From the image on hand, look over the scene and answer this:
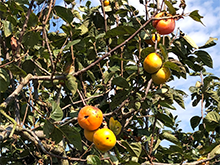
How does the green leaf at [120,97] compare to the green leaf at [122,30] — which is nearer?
the green leaf at [122,30]

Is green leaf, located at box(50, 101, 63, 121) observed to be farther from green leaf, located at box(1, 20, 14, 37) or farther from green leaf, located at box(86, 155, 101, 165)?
green leaf, located at box(1, 20, 14, 37)

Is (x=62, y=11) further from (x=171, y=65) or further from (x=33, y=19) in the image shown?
(x=171, y=65)

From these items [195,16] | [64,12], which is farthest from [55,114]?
[195,16]

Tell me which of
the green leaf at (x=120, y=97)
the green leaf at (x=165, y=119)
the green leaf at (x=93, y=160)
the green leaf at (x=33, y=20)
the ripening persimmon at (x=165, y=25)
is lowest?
the green leaf at (x=93, y=160)

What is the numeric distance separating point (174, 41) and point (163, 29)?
0.89 ft

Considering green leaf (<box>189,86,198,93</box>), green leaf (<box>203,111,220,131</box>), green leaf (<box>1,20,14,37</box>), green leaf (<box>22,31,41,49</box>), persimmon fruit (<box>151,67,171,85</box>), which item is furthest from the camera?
green leaf (<box>189,86,198,93</box>)

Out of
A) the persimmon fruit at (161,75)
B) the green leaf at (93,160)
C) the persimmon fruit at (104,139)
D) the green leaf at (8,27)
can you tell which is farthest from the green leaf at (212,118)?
the green leaf at (8,27)

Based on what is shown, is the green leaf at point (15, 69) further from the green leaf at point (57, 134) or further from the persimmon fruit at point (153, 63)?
the persimmon fruit at point (153, 63)

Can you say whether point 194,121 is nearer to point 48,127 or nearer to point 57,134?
point 57,134

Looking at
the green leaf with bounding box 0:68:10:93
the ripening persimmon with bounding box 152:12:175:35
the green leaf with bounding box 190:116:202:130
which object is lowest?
the green leaf with bounding box 190:116:202:130

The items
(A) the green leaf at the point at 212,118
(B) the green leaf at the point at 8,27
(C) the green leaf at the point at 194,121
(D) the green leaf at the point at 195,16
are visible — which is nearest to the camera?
(D) the green leaf at the point at 195,16

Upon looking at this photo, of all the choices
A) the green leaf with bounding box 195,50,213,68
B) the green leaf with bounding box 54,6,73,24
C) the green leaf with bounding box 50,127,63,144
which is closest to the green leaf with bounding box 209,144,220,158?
the green leaf with bounding box 195,50,213,68

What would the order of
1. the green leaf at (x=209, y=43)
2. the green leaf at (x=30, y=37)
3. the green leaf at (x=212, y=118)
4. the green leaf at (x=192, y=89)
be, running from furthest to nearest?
the green leaf at (x=192, y=89) < the green leaf at (x=212, y=118) < the green leaf at (x=209, y=43) < the green leaf at (x=30, y=37)

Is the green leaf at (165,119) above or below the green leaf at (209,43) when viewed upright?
below
